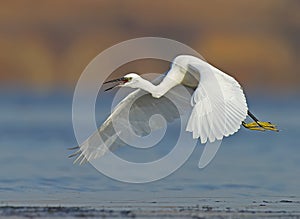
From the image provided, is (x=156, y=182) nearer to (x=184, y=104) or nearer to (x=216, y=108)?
(x=184, y=104)

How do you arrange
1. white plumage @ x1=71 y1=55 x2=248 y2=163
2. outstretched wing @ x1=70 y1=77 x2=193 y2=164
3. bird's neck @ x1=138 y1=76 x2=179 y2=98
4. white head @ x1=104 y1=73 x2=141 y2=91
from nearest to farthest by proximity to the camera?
white plumage @ x1=71 y1=55 x2=248 y2=163
white head @ x1=104 y1=73 x2=141 y2=91
bird's neck @ x1=138 y1=76 x2=179 y2=98
outstretched wing @ x1=70 y1=77 x2=193 y2=164

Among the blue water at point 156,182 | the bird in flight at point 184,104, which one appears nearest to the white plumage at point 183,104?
the bird in flight at point 184,104

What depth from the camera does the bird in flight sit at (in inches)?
608

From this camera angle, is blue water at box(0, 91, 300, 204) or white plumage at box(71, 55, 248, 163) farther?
blue water at box(0, 91, 300, 204)

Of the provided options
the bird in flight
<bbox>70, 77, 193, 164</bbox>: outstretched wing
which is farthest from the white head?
<bbox>70, 77, 193, 164</bbox>: outstretched wing

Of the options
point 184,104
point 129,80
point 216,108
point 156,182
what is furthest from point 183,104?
point 156,182

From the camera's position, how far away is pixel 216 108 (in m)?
15.7

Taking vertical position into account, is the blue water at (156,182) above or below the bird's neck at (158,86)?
below

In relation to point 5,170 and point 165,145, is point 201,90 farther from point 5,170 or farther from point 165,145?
point 165,145

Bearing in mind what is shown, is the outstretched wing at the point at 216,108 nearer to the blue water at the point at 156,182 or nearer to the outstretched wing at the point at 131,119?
the outstretched wing at the point at 131,119

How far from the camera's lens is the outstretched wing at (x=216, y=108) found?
50.0ft

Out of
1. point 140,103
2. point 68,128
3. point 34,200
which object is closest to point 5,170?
point 34,200

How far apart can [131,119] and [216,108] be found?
11.7ft

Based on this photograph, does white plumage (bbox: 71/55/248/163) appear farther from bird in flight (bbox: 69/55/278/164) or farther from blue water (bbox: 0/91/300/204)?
blue water (bbox: 0/91/300/204)
